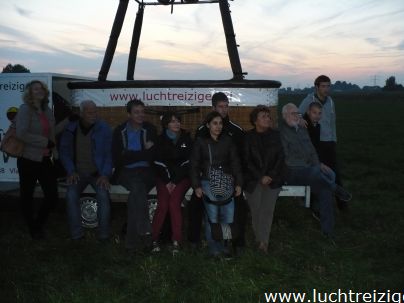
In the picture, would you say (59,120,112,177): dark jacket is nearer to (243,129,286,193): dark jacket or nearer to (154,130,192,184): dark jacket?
(154,130,192,184): dark jacket

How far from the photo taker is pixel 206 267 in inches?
187

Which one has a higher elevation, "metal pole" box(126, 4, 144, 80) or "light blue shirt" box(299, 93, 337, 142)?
"metal pole" box(126, 4, 144, 80)

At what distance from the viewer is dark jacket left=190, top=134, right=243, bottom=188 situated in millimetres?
5215

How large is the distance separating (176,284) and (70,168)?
2218 mm

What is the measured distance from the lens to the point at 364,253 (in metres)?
5.23

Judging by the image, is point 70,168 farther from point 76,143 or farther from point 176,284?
point 176,284

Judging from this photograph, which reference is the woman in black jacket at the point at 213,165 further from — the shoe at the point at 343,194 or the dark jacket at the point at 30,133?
the dark jacket at the point at 30,133

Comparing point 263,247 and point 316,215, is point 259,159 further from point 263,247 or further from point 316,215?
point 316,215

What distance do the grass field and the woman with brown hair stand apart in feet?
1.50

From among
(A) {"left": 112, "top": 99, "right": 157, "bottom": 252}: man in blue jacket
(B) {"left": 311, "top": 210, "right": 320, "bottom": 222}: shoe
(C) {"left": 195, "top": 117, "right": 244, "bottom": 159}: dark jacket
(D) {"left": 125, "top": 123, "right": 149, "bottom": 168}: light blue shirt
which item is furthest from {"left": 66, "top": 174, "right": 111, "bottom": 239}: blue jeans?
(B) {"left": 311, "top": 210, "right": 320, "bottom": 222}: shoe

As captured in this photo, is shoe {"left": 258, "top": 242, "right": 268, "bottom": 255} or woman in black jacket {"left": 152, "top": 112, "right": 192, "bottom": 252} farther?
woman in black jacket {"left": 152, "top": 112, "right": 192, "bottom": 252}

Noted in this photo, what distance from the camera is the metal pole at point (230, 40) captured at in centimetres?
693

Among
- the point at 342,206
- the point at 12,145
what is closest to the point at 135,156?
the point at 12,145

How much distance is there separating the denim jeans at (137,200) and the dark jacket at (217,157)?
0.67 metres
